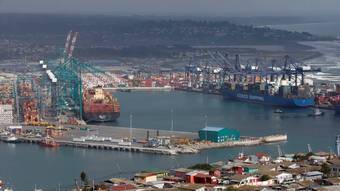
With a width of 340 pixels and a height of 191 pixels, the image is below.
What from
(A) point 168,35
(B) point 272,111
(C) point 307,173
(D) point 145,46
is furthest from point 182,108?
(A) point 168,35

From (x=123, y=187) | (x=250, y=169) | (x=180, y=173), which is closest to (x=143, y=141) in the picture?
(x=180, y=173)

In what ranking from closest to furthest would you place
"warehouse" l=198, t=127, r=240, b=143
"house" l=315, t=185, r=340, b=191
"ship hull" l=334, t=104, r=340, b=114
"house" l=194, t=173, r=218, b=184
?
1. "house" l=315, t=185, r=340, b=191
2. "house" l=194, t=173, r=218, b=184
3. "warehouse" l=198, t=127, r=240, b=143
4. "ship hull" l=334, t=104, r=340, b=114

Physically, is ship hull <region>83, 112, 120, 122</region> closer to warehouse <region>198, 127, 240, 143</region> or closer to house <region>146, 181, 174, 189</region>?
warehouse <region>198, 127, 240, 143</region>

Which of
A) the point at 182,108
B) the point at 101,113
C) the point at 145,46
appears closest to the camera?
the point at 101,113

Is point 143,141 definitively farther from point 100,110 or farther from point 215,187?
point 215,187

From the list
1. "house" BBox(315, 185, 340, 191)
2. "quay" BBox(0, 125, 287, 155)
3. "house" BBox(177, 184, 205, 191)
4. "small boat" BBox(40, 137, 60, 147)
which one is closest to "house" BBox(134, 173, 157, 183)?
"house" BBox(177, 184, 205, 191)

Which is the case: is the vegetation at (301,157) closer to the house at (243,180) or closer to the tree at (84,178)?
the house at (243,180)

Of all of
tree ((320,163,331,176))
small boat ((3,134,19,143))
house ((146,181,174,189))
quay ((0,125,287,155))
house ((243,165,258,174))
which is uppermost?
tree ((320,163,331,176))

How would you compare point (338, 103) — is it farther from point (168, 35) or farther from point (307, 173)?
point (168, 35)
